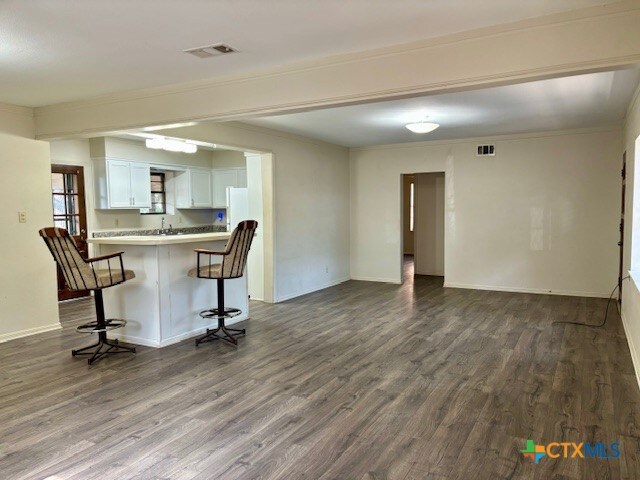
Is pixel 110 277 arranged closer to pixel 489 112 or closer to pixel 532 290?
pixel 489 112

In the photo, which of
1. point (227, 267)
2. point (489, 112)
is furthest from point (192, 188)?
point (489, 112)

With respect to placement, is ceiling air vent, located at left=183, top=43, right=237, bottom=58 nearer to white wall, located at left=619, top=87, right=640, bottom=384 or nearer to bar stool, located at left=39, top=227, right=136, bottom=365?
bar stool, located at left=39, top=227, right=136, bottom=365

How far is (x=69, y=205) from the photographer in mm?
6797

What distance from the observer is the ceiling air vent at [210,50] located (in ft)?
10.3

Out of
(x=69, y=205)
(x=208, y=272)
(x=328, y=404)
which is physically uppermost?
(x=69, y=205)

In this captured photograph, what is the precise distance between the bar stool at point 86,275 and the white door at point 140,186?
314 cm

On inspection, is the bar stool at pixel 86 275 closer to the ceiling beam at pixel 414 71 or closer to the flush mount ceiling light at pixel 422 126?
the ceiling beam at pixel 414 71

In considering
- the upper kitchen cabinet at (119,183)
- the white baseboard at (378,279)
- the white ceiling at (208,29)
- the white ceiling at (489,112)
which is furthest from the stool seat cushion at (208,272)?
the white baseboard at (378,279)

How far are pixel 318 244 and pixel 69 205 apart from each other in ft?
12.7

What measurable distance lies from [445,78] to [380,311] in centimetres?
361

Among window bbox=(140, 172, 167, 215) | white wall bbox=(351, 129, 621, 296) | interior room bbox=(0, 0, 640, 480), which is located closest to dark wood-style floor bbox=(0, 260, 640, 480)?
interior room bbox=(0, 0, 640, 480)

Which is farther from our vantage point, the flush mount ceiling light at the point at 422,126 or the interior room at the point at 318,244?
the flush mount ceiling light at the point at 422,126

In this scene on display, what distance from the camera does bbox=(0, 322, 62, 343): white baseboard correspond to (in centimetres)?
473

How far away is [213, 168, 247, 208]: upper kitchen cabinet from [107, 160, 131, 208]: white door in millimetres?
1920
